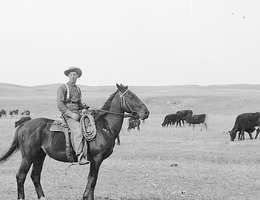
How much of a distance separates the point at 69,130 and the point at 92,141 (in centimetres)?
55

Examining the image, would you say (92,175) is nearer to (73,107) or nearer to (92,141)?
(92,141)

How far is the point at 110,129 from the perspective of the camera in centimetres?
1039

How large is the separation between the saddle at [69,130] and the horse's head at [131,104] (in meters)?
0.80

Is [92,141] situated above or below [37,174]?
above

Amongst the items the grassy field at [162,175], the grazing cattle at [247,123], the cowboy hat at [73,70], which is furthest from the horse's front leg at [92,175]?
the grazing cattle at [247,123]

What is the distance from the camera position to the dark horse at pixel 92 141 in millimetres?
10062

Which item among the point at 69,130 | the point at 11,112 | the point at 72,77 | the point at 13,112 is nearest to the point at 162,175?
the point at 69,130

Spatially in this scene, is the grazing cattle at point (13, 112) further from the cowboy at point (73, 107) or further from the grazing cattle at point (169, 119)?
the cowboy at point (73, 107)

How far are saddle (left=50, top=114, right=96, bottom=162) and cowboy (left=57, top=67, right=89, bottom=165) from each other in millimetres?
93

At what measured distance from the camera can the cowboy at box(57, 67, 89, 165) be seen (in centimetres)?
993

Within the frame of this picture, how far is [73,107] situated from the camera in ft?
33.9

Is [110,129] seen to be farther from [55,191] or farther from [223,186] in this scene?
[223,186]

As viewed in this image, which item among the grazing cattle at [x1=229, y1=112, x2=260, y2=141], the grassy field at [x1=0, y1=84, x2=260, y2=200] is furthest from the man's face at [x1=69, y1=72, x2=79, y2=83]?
the grazing cattle at [x1=229, y1=112, x2=260, y2=141]

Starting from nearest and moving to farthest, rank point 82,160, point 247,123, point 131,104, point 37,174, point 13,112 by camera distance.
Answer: point 82,160 → point 131,104 → point 37,174 → point 247,123 → point 13,112
